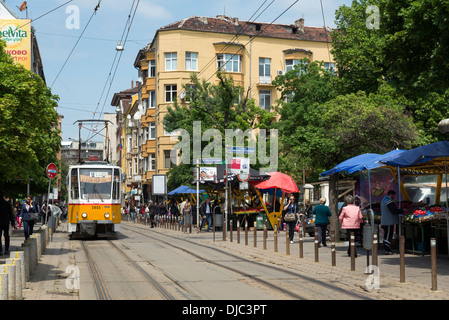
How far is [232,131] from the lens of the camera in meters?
42.0

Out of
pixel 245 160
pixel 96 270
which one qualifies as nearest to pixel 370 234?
pixel 96 270

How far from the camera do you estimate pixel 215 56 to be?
5903 cm

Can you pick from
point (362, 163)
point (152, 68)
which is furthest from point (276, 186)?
point (152, 68)

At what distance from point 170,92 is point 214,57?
17.0 feet

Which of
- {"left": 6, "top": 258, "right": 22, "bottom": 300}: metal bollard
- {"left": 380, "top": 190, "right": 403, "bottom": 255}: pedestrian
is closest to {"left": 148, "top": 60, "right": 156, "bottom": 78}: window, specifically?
{"left": 380, "top": 190, "right": 403, "bottom": 255}: pedestrian

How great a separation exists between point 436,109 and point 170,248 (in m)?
23.0

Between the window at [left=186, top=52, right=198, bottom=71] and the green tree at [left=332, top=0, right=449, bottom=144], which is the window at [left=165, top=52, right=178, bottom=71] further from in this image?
the green tree at [left=332, top=0, right=449, bottom=144]

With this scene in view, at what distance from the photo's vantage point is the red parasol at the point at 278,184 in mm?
29922

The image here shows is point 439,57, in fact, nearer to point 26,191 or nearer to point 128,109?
point 26,191

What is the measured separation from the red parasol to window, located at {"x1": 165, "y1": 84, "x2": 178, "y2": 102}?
29383 millimetres

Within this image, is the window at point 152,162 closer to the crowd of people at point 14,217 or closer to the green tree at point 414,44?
the crowd of people at point 14,217

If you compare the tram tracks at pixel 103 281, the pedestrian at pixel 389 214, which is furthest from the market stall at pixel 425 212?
the tram tracks at pixel 103 281

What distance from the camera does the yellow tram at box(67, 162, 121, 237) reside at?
2577 cm

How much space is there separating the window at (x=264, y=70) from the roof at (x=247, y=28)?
2.37 m
